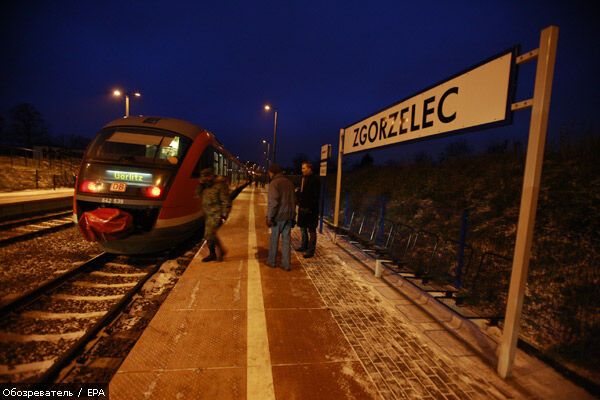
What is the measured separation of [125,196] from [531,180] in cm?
576

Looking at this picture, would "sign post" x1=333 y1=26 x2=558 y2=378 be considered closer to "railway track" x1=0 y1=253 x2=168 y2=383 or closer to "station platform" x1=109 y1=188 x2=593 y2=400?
"station platform" x1=109 y1=188 x2=593 y2=400

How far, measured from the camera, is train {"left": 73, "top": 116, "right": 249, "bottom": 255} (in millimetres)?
4980

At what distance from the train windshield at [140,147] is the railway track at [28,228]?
3598 millimetres

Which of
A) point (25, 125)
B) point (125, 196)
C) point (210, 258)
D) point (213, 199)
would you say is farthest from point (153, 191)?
point (25, 125)

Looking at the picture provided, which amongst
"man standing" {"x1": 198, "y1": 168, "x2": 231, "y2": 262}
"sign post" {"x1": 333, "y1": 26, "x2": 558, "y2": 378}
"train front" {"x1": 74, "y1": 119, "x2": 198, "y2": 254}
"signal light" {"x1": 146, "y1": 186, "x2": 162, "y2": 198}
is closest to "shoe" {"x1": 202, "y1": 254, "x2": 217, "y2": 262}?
"man standing" {"x1": 198, "y1": 168, "x2": 231, "y2": 262}

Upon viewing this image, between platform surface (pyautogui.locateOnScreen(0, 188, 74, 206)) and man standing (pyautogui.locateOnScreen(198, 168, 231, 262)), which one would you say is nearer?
man standing (pyautogui.locateOnScreen(198, 168, 231, 262))

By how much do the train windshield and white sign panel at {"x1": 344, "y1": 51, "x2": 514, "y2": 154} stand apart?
412 centimetres

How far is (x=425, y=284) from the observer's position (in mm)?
4867

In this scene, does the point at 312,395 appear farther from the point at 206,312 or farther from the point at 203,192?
the point at 203,192

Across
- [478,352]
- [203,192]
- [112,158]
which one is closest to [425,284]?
[478,352]

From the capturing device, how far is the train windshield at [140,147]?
5586 mm

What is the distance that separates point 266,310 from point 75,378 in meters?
1.95

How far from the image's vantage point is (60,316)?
3625mm

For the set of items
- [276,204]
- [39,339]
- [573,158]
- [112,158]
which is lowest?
[39,339]
